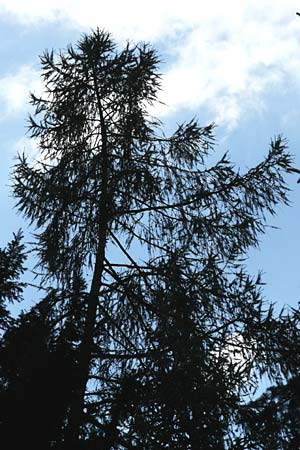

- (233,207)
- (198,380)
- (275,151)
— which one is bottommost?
(198,380)

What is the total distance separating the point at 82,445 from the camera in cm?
726

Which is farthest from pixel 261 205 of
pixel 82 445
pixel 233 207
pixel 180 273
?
pixel 82 445

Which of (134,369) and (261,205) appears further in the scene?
(261,205)

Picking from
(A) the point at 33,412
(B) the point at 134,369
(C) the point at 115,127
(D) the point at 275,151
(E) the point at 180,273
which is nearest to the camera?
(A) the point at 33,412

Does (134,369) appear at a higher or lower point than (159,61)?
lower

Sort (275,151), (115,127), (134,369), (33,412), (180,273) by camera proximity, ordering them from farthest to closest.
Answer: (115,127) → (275,151) → (180,273) → (134,369) → (33,412)

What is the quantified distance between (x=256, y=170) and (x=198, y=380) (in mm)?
3847

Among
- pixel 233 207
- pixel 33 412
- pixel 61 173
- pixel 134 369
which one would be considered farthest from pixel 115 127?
pixel 33 412

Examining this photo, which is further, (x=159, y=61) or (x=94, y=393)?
(x=159, y=61)

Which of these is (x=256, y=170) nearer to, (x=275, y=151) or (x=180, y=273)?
(x=275, y=151)

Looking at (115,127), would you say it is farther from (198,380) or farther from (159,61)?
(198,380)

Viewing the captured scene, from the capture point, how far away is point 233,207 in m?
9.74

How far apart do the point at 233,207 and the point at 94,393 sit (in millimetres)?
3634

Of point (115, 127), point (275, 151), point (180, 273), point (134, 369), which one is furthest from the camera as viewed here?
point (115, 127)
